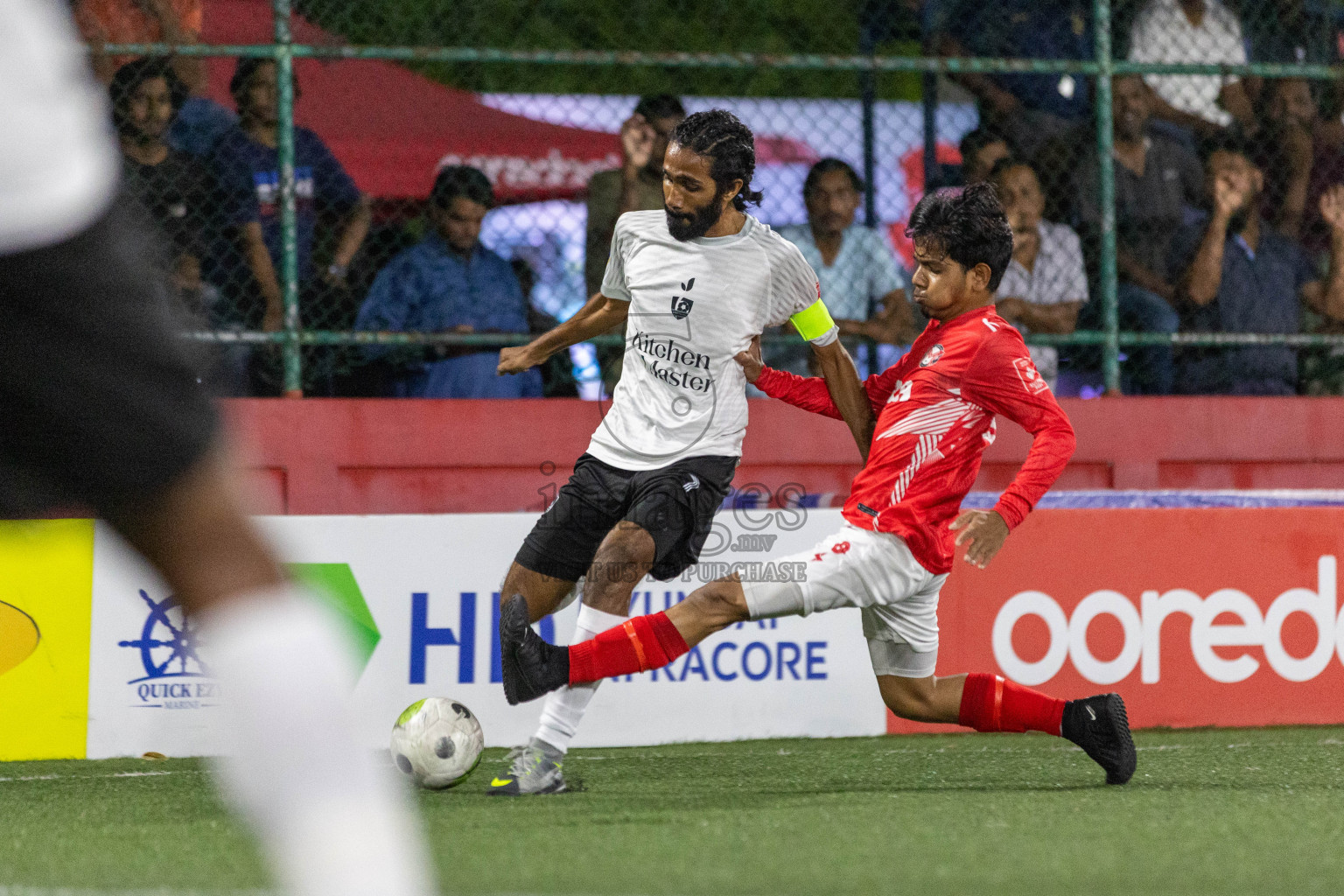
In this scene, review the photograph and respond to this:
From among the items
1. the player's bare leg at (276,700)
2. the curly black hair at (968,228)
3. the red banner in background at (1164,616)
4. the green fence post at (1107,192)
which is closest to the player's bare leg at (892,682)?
the curly black hair at (968,228)

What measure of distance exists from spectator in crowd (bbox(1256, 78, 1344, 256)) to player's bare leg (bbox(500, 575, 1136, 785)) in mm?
4107

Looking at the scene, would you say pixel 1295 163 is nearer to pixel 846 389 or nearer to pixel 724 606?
pixel 846 389

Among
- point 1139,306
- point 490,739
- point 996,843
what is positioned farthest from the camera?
point 1139,306

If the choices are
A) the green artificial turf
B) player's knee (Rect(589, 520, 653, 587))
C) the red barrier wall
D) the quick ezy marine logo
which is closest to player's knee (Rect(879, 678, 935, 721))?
the green artificial turf

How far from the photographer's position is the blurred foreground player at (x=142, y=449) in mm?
1699

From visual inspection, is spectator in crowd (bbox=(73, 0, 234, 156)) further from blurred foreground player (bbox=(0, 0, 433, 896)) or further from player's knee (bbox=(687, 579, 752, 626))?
blurred foreground player (bbox=(0, 0, 433, 896))

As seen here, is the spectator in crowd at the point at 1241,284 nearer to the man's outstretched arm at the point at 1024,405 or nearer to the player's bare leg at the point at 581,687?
the man's outstretched arm at the point at 1024,405

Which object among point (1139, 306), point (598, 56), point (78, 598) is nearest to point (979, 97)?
point (1139, 306)

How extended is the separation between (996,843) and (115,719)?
355 cm

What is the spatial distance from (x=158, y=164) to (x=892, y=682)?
13.1ft

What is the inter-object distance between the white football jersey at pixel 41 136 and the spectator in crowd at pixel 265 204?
17.3 ft

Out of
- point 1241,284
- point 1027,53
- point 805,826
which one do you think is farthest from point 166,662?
point 1241,284

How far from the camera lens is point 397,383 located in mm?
7145

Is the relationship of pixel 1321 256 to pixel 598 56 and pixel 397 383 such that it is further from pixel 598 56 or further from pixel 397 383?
pixel 397 383
